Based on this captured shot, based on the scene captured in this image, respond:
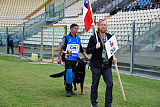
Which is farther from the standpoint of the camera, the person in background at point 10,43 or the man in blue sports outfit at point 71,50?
the person in background at point 10,43

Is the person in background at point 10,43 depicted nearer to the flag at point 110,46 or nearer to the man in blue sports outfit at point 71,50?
the man in blue sports outfit at point 71,50

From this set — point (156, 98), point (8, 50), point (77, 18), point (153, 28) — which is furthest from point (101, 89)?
point (77, 18)

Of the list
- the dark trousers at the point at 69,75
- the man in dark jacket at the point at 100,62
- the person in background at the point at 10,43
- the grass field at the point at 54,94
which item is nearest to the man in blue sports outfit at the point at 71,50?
the dark trousers at the point at 69,75

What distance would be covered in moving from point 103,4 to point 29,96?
24.7 meters

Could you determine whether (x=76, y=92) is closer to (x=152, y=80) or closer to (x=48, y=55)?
(x=152, y=80)

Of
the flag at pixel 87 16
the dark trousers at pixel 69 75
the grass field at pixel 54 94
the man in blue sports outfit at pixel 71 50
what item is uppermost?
the flag at pixel 87 16

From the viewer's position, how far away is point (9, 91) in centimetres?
755

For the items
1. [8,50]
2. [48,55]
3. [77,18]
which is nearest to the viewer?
[48,55]

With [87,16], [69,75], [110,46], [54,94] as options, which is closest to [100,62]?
[110,46]

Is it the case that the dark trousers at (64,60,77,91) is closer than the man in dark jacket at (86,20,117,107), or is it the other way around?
the man in dark jacket at (86,20,117,107)

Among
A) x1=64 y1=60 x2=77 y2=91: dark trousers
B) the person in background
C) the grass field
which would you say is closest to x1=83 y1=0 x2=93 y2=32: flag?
x1=64 y1=60 x2=77 y2=91: dark trousers

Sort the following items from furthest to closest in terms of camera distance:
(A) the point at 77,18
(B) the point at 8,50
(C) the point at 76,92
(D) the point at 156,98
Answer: (A) the point at 77,18 < (B) the point at 8,50 < (C) the point at 76,92 < (D) the point at 156,98

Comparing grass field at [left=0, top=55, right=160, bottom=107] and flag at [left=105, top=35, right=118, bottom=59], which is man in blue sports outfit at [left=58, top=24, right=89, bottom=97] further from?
Result: flag at [left=105, top=35, right=118, bottom=59]

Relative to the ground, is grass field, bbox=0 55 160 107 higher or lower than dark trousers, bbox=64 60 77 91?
lower
